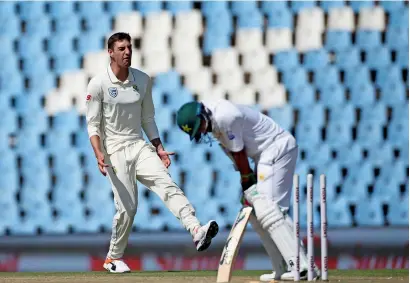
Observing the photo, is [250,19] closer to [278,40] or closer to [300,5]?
[278,40]

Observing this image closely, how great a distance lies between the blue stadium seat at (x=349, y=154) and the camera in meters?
9.96

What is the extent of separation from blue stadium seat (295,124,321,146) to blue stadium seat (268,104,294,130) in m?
0.10

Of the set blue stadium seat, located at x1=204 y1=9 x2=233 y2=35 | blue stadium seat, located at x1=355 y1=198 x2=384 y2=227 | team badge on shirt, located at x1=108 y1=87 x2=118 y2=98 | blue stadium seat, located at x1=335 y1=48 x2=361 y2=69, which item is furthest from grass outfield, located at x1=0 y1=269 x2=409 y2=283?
blue stadium seat, located at x1=204 y1=9 x2=233 y2=35

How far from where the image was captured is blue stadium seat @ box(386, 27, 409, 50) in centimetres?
1028

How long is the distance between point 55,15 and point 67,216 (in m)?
2.19

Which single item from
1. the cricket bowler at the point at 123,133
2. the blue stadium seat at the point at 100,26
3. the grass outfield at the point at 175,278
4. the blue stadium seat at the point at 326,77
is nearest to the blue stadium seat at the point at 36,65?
the blue stadium seat at the point at 100,26

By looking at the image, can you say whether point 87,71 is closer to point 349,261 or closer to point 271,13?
point 271,13

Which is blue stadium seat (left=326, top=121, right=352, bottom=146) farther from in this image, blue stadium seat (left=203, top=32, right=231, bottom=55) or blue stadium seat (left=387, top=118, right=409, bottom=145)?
blue stadium seat (left=203, top=32, right=231, bottom=55)

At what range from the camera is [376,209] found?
9.67 m

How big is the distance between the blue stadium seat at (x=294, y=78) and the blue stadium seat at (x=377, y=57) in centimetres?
66

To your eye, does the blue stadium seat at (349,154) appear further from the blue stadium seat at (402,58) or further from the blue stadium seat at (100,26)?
the blue stadium seat at (100,26)

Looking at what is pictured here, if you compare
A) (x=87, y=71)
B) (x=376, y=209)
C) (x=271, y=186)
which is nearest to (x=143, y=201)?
(x=87, y=71)

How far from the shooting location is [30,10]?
1064 centimetres

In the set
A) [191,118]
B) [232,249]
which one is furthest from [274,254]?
[191,118]
